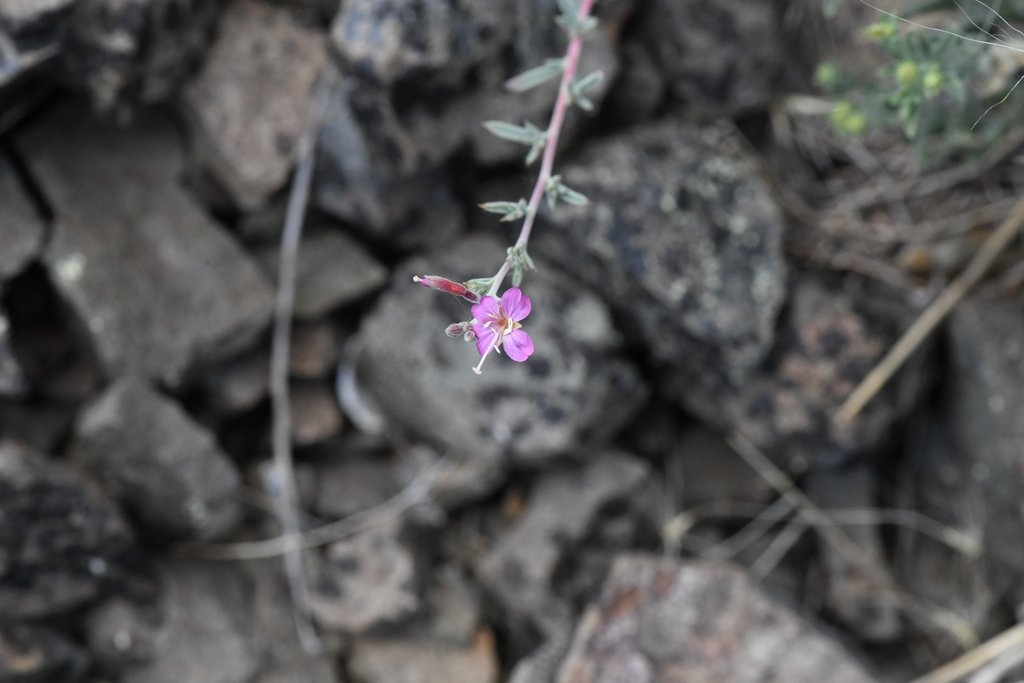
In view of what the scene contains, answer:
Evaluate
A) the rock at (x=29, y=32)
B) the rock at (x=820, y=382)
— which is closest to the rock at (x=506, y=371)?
the rock at (x=820, y=382)

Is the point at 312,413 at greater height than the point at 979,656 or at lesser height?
greater

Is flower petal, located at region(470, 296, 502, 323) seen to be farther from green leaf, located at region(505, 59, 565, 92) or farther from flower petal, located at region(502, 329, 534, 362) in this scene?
green leaf, located at region(505, 59, 565, 92)

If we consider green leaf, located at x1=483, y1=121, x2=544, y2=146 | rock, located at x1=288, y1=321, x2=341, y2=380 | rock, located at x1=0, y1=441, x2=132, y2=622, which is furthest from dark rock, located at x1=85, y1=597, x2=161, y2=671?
green leaf, located at x1=483, y1=121, x2=544, y2=146

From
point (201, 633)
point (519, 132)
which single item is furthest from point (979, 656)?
point (201, 633)

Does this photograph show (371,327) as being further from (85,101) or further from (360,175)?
(85,101)

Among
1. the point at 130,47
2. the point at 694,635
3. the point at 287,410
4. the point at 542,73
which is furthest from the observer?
the point at 287,410

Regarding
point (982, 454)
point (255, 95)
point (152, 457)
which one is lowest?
point (982, 454)

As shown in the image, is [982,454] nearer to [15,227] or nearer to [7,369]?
[7,369]
